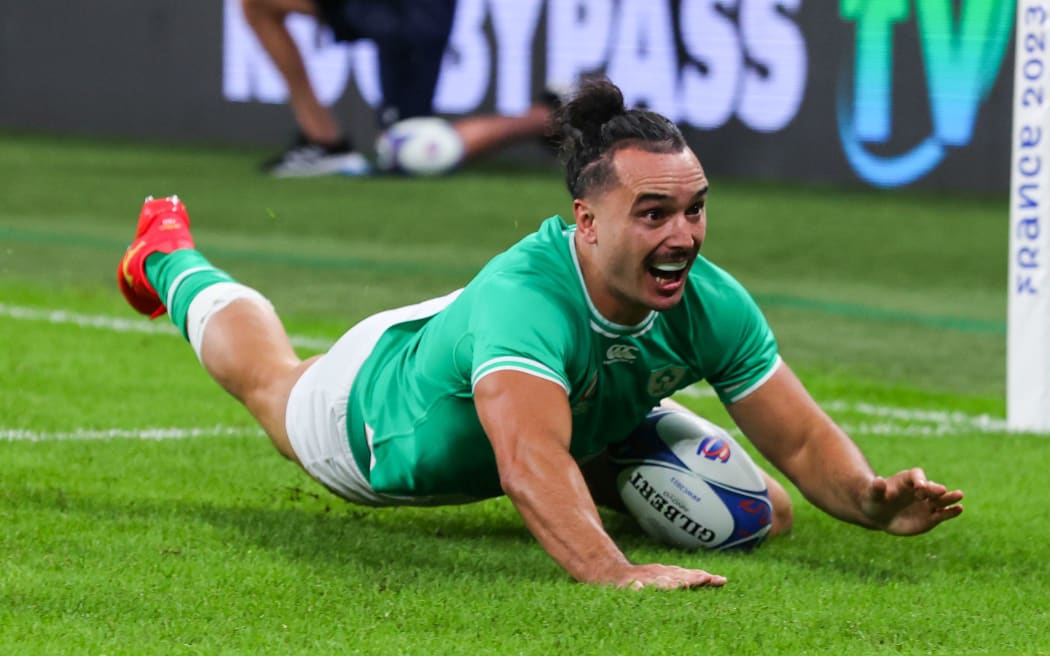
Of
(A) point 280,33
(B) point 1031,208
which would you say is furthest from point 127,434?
(A) point 280,33

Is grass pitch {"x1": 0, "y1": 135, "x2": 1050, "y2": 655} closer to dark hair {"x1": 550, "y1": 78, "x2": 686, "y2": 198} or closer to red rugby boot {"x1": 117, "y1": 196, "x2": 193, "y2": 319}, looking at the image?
red rugby boot {"x1": 117, "y1": 196, "x2": 193, "y2": 319}

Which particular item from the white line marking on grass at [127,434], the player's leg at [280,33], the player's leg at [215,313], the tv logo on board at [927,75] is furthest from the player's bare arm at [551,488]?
the player's leg at [280,33]

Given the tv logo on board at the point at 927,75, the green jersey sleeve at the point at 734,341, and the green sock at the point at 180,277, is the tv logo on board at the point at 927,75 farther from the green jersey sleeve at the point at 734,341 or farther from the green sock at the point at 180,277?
the green jersey sleeve at the point at 734,341

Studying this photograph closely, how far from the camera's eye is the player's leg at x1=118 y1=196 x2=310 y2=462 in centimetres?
525

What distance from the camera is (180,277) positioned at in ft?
18.7

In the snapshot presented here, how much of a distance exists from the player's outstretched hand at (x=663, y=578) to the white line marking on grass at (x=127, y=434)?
2276mm

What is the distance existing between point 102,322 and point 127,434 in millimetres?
2096

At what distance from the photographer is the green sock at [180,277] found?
5.64 metres

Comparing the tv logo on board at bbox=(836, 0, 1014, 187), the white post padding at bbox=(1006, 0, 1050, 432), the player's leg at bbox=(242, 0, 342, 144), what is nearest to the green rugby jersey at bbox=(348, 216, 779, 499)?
the white post padding at bbox=(1006, 0, 1050, 432)

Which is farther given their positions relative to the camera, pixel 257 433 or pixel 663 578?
pixel 257 433

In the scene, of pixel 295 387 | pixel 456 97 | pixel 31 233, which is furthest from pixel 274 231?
pixel 295 387

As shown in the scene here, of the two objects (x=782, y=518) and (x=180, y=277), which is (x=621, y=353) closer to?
(x=782, y=518)

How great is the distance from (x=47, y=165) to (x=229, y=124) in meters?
1.94

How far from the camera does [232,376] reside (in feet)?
17.5
